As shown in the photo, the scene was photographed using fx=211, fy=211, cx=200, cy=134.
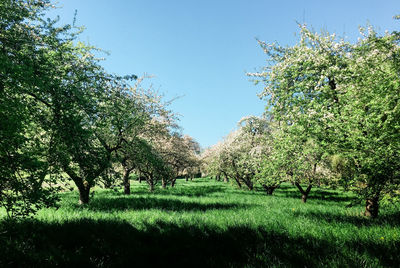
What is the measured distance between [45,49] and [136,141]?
8404 millimetres

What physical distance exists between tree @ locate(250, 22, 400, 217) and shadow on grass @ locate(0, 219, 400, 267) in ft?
7.30

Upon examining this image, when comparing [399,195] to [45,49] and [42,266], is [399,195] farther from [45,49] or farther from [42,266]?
[45,49]

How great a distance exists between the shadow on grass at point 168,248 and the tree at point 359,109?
223 centimetres

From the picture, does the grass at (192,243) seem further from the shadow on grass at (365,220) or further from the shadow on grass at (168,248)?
the shadow on grass at (365,220)

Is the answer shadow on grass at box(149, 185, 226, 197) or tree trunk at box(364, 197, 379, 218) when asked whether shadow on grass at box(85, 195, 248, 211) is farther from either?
shadow on grass at box(149, 185, 226, 197)

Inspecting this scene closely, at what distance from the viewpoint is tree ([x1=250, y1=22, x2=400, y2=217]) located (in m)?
5.73

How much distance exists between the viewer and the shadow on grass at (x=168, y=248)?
416cm

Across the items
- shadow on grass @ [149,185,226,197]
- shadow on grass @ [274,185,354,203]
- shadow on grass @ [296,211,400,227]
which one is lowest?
shadow on grass @ [274,185,354,203]

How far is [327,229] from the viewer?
603cm

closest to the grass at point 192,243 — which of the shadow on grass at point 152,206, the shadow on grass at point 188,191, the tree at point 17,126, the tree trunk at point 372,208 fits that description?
the tree at point 17,126

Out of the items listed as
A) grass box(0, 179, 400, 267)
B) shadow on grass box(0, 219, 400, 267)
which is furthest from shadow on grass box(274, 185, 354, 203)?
shadow on grass box(0, 219, 400, 267)

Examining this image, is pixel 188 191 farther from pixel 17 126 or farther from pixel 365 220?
pixel 17 126

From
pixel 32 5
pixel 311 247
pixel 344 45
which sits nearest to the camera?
pixel 311 247

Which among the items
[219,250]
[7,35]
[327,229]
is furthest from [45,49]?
[327,229]
